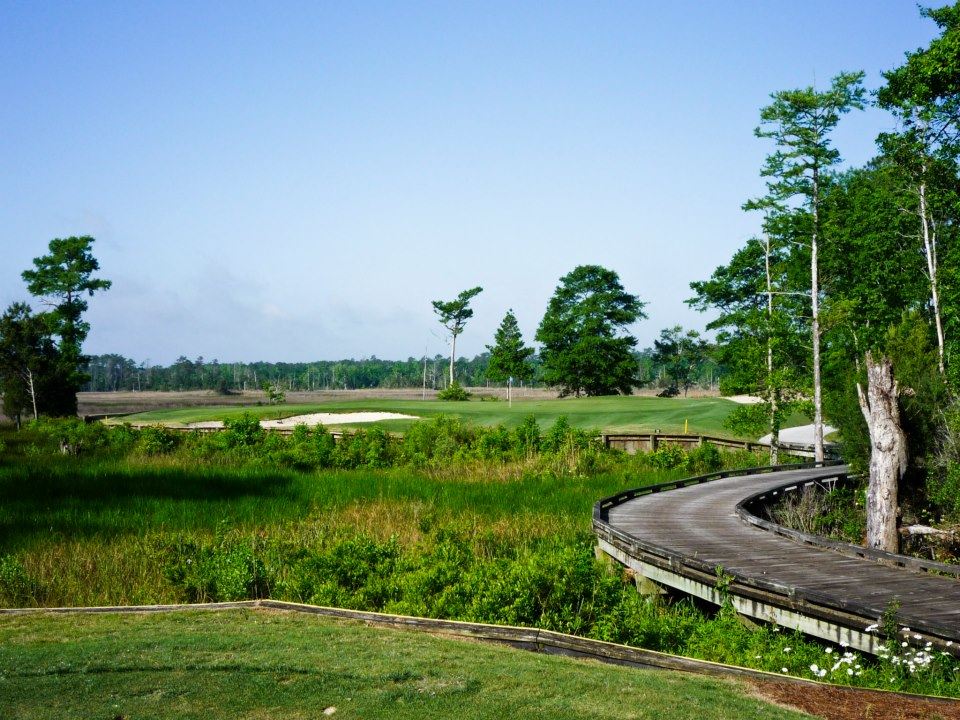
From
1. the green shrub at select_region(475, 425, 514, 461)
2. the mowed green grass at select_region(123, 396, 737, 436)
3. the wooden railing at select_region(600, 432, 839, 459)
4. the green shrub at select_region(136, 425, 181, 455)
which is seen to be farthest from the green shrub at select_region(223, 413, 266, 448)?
the wooden railing at select_region(600, 432, 839, 459)

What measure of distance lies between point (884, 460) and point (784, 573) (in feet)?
25.7

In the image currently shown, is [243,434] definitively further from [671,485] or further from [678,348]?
[678,348]

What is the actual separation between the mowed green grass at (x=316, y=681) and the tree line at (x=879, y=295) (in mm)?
15111

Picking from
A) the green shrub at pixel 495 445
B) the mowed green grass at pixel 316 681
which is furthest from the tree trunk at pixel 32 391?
the mowed green grass at pixel 316 681

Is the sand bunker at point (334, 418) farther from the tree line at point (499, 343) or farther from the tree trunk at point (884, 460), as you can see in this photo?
the tree trunk at point (884, 460)

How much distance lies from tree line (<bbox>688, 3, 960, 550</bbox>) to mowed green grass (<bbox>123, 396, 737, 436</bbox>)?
11.4 meters

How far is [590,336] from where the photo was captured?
88562 mm

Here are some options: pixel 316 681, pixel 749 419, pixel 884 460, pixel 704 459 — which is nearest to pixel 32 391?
pixel 704 459

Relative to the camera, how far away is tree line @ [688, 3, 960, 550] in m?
23.0

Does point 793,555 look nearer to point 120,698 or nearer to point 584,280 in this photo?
point 120,698

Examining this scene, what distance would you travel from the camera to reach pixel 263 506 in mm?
22031

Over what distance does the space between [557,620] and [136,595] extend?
6787mm

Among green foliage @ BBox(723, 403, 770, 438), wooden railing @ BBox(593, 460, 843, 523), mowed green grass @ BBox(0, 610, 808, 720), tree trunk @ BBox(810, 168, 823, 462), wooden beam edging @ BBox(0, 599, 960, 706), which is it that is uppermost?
tree trunk @ BBox(810, 168, 823, 462)

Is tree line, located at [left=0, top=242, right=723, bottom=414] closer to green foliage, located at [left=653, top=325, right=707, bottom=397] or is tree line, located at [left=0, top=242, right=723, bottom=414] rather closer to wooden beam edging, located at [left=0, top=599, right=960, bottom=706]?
green foliage, located at [left=653, top=325, right=707, bottom=397]
